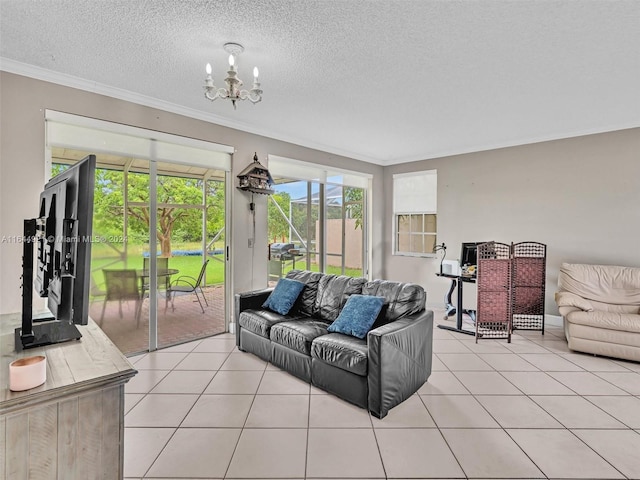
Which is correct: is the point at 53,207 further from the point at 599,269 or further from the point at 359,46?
the point at 599,269

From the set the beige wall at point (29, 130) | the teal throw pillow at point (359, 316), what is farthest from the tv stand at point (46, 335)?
the teal throw pillow at point (359, 316)

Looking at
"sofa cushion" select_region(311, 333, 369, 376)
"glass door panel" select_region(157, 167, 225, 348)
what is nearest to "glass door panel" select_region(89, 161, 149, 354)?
"glass door panel" select_region(157, 167, 225, 348)

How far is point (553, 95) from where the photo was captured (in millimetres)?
3336

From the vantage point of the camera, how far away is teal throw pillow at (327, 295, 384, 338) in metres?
2.81

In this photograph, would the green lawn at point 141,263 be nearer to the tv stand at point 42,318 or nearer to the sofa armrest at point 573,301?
the tv stand at point 42,318

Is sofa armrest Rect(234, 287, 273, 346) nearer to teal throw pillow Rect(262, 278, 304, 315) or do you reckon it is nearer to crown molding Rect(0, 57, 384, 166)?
teal throw pillow Rect(262, 278, 304, 315)

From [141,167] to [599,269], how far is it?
18.2 ft

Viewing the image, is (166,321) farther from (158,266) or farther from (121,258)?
(121,258)

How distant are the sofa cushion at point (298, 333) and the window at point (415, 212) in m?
3.50

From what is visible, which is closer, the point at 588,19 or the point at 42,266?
the point at 42,266

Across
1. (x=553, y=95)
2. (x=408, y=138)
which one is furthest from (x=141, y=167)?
(x=553, y=95)

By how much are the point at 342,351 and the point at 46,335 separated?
184cm

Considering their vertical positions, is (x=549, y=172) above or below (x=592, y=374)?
above

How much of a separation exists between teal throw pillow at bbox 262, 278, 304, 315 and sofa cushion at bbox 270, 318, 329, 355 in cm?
32
